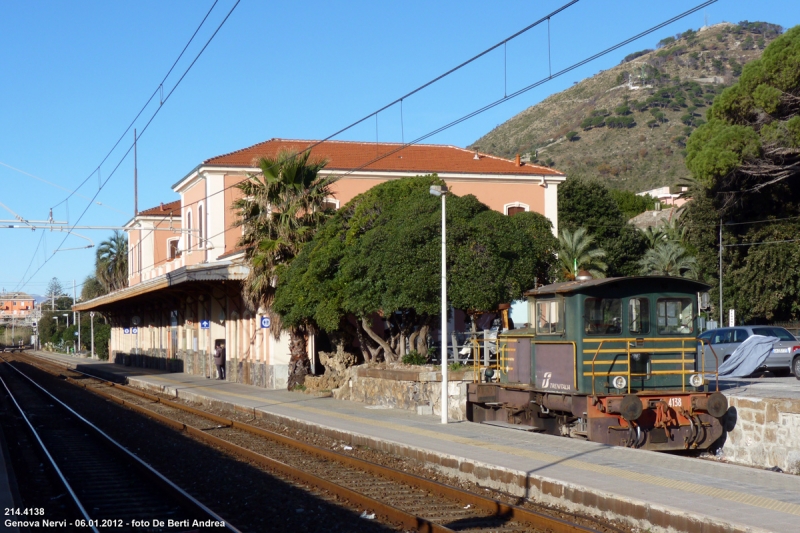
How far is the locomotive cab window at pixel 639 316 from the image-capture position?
50.5 ft

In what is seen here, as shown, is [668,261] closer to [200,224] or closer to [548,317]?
[200,224]

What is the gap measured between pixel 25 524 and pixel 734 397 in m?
11.8

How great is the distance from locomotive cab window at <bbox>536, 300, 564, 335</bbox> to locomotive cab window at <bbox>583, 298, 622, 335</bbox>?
24.9 inches

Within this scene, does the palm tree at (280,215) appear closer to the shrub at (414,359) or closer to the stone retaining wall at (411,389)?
the stone retaining wall at (411,389)

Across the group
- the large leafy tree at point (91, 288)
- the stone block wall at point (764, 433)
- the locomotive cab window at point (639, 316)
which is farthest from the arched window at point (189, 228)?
the large leafy tree at point (91, 288)


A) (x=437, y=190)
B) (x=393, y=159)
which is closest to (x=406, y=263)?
(x=437, y=190)

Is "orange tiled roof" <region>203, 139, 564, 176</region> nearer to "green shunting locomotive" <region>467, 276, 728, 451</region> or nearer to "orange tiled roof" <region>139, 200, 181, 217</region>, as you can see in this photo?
"orange tiled roof" <region>139, 200, 181, 217</region>

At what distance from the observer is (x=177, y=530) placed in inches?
381

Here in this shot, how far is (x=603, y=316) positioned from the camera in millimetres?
15344

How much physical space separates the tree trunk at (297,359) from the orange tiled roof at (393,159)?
1499cm

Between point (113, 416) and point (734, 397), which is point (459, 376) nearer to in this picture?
point (734, 397)

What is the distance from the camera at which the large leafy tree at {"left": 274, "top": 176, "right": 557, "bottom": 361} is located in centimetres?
2105

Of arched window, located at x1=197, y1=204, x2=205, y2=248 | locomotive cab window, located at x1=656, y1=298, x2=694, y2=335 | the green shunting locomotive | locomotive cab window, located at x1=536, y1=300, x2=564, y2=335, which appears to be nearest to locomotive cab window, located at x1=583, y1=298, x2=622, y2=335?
the green shunting locomotive

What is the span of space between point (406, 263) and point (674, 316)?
289 inches
